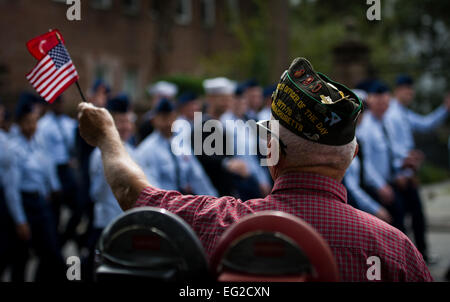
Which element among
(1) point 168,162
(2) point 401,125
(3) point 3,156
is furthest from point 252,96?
(3) point 3,156

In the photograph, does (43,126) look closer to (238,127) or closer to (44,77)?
(238,127)

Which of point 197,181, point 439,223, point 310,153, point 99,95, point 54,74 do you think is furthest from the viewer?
point 439,223

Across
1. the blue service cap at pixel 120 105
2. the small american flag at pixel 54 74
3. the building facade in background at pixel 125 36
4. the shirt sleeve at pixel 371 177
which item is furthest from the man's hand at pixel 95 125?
the building facade in background at pixel 125 36

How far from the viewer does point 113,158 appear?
2.56 meters

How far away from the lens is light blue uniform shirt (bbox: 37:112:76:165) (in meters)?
9.47

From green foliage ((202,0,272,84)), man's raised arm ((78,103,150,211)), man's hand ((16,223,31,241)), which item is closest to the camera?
man's raised arm ((78,103,150,211))

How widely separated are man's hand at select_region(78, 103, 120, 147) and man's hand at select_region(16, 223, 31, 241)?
12.1 ft

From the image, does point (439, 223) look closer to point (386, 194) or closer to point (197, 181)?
point (386, 194)

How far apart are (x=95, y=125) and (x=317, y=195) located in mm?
997

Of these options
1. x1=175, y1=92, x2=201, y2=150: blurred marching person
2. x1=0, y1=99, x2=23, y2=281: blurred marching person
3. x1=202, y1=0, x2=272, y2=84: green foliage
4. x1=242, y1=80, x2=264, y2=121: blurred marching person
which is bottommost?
x1=0, y1=99, x2=23, y2=281: blurred marching person

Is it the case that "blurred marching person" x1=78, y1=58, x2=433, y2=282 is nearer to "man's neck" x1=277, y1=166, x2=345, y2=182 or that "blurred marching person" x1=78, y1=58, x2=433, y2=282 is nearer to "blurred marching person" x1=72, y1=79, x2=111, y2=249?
"man's neck" x1=277, y1=166, x2=345, y2=182

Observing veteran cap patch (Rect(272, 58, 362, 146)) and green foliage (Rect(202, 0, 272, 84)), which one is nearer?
veteran cap patch (Rect(272, 58, 362, 146))

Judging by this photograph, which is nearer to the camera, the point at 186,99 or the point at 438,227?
the point at 186,99

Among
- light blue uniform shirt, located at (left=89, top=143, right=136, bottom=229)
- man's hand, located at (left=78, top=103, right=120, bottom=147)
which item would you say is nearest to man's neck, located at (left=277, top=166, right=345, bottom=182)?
man's hand, located at (left=78, top=103, right=120, bottom=147)
